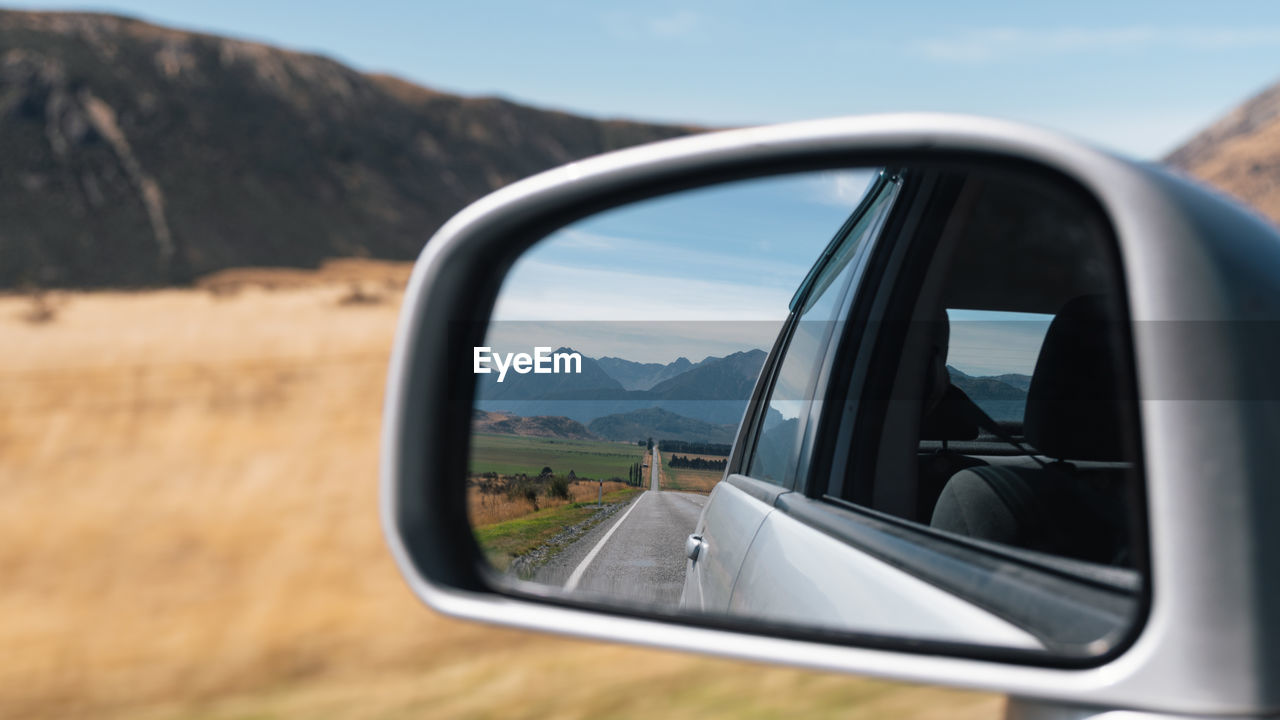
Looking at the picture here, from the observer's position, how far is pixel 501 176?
90250 millimetres

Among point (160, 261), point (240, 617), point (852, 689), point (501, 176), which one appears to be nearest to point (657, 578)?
point (852, 689)

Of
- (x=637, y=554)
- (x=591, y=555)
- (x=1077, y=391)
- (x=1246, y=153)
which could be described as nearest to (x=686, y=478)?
(x=637, y=554)

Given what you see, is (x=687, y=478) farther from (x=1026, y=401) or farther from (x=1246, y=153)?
(x=1246, y=153)

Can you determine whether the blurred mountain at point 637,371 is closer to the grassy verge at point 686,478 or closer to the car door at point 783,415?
the grassy verge at point 686,478

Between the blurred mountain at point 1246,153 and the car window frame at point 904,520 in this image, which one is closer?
the car window frame at point 904,520

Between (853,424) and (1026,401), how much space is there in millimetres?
352

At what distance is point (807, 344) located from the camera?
220 centimetres

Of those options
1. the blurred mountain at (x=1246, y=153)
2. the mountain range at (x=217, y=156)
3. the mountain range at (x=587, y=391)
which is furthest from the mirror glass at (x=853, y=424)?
the mountain range at (x=217, y=156)

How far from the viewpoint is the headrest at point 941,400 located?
1.97 metres

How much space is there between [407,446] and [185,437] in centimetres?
1222

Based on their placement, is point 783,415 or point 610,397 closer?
point 610,397

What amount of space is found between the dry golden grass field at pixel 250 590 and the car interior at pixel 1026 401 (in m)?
1.20

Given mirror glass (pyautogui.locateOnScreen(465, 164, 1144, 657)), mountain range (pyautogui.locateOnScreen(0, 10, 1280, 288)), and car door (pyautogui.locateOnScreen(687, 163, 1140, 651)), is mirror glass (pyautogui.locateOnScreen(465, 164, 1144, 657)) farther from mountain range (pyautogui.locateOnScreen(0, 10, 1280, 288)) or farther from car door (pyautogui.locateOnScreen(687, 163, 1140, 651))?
mountain range (pyautogui.locateOnScreen(0, 10, 1280, 288))

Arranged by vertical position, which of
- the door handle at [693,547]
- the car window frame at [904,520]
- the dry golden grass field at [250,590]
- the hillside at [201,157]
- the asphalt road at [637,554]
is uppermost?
the hillside at [201,157]
